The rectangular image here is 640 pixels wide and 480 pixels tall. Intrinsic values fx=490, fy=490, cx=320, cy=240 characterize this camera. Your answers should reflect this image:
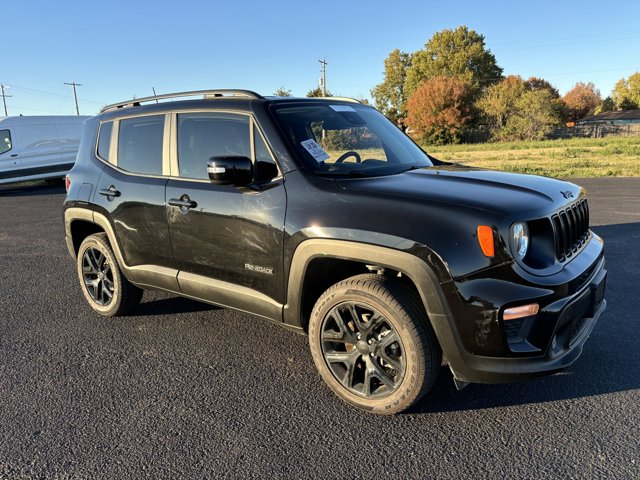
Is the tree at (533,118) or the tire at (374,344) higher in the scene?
the tree at (533,118)

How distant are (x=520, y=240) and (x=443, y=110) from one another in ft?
191

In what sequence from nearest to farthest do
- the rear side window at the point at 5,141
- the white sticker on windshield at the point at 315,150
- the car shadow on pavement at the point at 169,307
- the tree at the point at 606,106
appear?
the white sticker on windshield at the point at 315,150
the car shadow on pavement at the point at 169,307
the rear side window at the point at 5,141
the tree at the point at 606,106

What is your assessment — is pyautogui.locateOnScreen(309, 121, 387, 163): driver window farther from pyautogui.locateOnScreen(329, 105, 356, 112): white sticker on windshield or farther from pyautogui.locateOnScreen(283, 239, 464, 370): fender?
pyautogui.locateOnScreen(283, 239, 464, 370): fender

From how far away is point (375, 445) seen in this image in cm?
266

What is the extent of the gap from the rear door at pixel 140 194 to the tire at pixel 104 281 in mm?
329

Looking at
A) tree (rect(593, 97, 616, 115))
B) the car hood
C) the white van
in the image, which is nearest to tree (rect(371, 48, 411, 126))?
tree (rect(593, 97, 616, 115))

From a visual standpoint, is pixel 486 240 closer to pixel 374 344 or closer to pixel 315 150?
pixel 374 344

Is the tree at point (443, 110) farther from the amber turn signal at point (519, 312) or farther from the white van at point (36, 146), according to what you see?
the amber turn signal at point (519, 312)

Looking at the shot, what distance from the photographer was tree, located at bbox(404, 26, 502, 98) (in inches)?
2881

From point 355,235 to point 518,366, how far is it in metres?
1.10

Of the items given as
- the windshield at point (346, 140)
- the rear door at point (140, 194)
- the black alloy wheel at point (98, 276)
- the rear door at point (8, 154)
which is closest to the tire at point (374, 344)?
the windshield at point (346, 140)

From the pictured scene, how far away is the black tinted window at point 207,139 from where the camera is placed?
135 inches

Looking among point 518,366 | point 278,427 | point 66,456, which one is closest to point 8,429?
point 66,456

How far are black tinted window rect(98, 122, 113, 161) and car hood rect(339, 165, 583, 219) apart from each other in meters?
2.54
